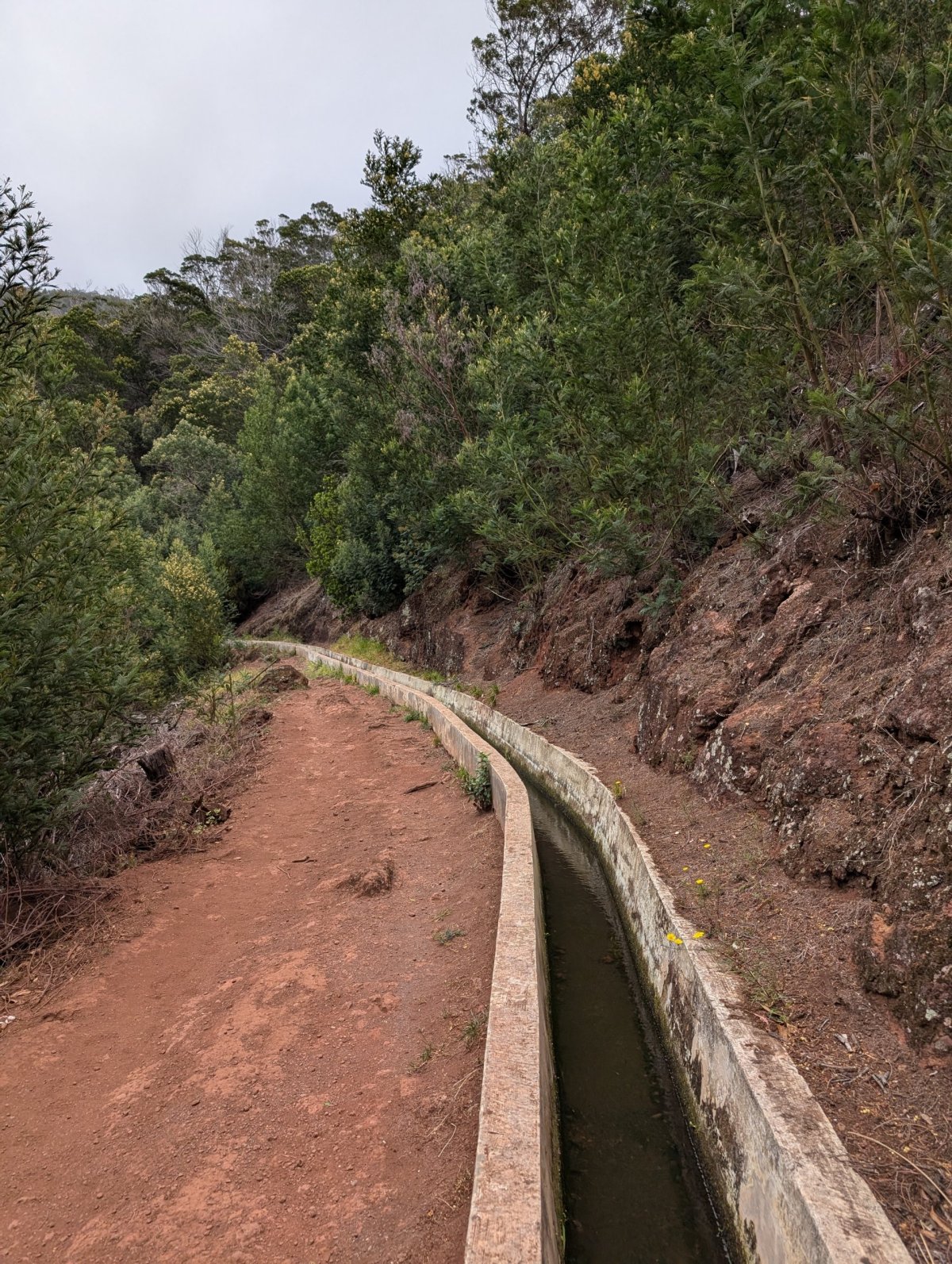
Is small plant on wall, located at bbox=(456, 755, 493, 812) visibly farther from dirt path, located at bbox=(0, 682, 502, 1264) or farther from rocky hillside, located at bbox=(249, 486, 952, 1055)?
rocky hillside, located at bbox=(249, 486, 952, 1055)

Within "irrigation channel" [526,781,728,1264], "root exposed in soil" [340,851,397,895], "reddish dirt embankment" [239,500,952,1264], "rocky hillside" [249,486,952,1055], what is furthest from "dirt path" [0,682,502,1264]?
"rocky hillside" [249,486,952,1055]

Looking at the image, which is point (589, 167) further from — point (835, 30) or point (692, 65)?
point (835, 30)

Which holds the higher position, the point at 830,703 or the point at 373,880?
the point at 830,703

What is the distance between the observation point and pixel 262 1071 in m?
4.26

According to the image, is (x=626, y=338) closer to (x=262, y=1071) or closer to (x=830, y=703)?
(x=830, y=703)

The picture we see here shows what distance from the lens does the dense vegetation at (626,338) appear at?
18.9ft

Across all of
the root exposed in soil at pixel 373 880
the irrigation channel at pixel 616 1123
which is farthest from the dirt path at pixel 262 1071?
the irrigation channel at pixel 616 1123

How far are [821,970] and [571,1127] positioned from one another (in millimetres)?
1692

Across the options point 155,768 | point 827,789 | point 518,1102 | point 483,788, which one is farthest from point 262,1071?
point 155,768

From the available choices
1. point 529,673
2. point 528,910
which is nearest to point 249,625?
point 529,673

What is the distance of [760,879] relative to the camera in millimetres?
4922

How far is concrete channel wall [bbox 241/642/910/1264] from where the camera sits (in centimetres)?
248

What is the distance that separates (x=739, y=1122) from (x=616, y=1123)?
3.45 feet

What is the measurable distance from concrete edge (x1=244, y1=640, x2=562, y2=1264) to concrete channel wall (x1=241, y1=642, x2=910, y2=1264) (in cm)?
1
